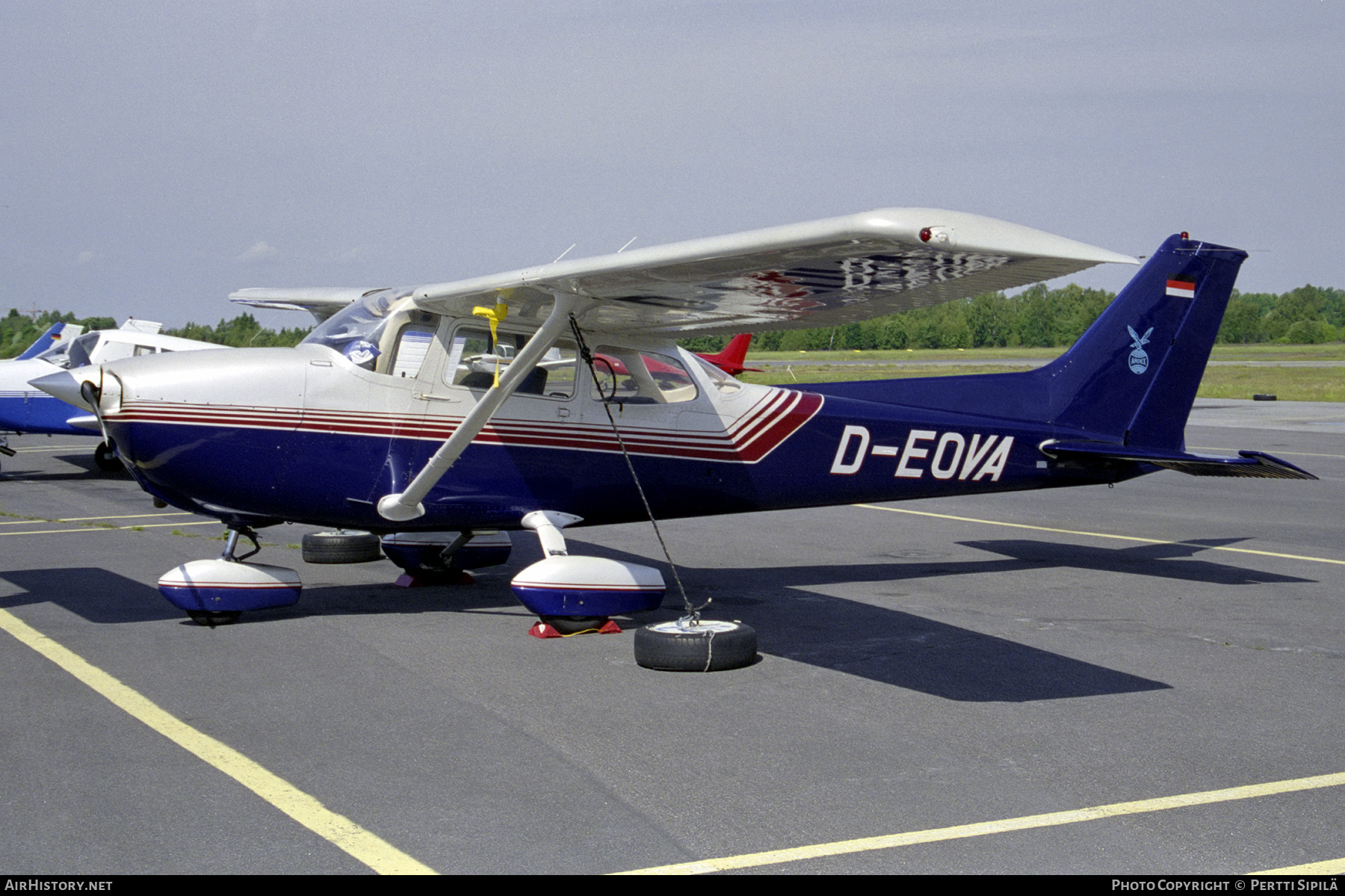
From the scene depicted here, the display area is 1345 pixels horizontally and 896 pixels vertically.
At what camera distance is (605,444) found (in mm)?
8008

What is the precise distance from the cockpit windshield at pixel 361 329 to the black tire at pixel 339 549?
252 centimetres

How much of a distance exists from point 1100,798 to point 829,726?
1277 millimetres

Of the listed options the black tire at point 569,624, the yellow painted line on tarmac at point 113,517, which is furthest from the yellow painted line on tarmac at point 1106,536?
the yellow painted line on tarmac at point 113,517

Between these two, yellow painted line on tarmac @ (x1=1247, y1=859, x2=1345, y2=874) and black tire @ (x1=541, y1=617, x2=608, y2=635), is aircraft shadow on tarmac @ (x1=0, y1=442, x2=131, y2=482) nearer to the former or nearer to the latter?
black tire @ (x1=541, y1=617, x2=608, y2=635)

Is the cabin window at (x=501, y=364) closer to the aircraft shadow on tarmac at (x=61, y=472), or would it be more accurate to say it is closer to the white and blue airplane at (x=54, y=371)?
the aircraft shadow on tarmac at (x=61, y=472)

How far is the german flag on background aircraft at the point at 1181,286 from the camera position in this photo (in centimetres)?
974

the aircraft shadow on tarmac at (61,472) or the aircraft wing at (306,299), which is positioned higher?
the aircraft wing at (306,299)

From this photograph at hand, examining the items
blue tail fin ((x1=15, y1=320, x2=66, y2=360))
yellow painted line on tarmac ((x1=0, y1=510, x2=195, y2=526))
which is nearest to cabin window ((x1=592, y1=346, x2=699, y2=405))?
yellow painted line on tarmac ((x1=0, y1=510, x2=195, y2=526))

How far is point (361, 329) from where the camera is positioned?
759cm

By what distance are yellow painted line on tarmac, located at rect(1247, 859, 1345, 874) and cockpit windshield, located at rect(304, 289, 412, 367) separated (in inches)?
224

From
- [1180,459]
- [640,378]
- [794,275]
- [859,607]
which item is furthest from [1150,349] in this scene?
[794,275]

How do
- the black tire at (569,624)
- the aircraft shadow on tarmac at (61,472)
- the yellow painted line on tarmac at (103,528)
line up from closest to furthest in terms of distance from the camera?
the black tire at (569,624) → the yellow painted line on tarmac at (103,528) → the aircraft shadow on tarmac at (61,472)

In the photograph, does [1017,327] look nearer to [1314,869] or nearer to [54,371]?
[54,371]
